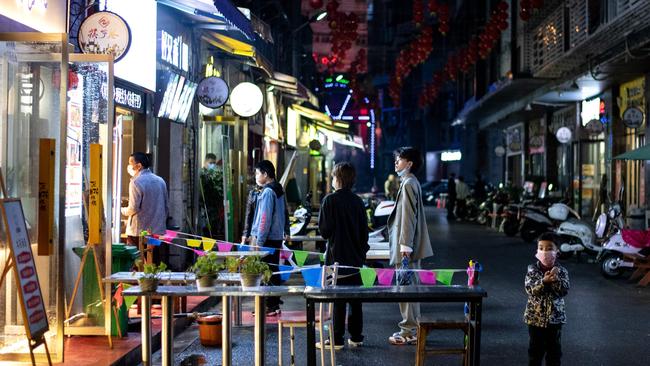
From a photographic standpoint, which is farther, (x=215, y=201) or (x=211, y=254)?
(x=215, y=201)

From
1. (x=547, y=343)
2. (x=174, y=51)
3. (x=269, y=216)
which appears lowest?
(x=547, y=343)

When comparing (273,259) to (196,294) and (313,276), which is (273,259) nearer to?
(313,276)

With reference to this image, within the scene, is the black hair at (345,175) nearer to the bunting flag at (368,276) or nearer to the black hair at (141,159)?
the bunting flag at (368,276)

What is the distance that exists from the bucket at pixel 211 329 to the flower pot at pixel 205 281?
2289 mm

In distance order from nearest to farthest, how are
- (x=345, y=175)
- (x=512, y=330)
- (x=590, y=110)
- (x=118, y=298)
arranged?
(x=118, y=298) → (x=345, y=175) → (x=512, y=330) → (x=590, y=110)

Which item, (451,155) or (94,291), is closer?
(94,291)

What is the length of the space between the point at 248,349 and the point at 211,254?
2298 mm

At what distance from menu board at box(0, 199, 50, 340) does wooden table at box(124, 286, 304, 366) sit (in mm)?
739

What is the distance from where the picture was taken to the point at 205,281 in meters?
7.56

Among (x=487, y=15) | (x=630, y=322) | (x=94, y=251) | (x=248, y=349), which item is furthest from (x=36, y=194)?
(x=487, y=15)

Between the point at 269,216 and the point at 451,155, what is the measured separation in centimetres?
A: 5761

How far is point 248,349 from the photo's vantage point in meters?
9.70

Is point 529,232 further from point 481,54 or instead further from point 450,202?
point 450,202

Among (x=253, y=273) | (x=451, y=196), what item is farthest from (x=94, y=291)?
(x=451, y=196)
